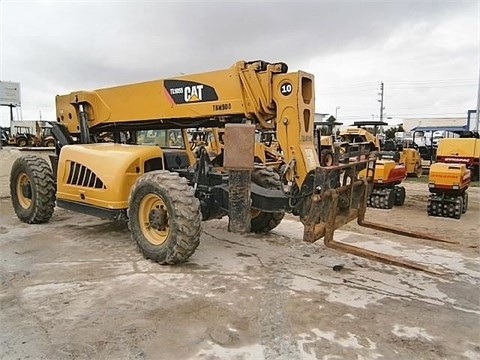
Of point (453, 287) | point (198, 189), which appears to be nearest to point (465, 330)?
point (453, 287)

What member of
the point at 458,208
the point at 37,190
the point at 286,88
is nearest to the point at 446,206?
the point at 458,208

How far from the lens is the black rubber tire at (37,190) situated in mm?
7180

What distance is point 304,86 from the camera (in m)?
5.04

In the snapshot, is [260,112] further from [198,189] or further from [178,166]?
[178,166]

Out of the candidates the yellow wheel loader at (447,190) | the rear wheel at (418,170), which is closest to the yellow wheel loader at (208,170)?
the yellow wheel loader at (447,190)

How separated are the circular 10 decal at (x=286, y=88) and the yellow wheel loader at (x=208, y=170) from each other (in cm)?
1

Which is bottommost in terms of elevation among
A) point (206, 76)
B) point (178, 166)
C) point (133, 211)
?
point (133, 211)

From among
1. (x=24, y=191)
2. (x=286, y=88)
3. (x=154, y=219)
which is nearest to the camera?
(x=286, y=88)

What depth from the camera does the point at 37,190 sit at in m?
7.14

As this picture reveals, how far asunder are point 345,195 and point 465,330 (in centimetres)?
191

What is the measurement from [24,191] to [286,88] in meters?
5.36

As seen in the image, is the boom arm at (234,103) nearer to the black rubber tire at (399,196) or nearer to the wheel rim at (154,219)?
the wheel rim at (154,219)

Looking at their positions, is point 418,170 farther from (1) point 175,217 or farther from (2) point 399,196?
(1) point 175,217

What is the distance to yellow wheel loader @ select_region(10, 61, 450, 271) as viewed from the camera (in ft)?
16.0
